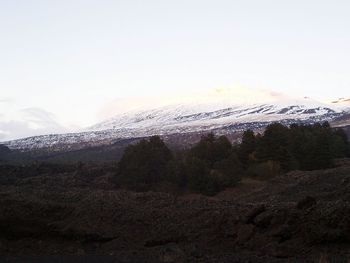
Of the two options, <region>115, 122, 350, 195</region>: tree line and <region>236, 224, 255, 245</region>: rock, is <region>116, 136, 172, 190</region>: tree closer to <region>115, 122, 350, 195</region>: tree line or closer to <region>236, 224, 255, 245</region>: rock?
<region>115, 122, 350, 195</region>: tree line

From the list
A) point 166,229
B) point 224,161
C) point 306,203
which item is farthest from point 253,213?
point 224,161

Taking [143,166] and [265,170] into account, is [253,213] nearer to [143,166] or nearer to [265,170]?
[265,170]

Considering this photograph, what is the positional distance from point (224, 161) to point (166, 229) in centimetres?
2970

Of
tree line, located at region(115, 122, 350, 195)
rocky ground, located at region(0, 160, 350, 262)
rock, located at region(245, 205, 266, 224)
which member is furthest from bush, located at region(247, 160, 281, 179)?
rock, located at region(245, 205, 266, 224)

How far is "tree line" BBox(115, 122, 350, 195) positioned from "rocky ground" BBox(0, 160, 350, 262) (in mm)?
19004

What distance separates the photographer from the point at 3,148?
166375 millimetres

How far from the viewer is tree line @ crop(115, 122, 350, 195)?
5209 centimetres

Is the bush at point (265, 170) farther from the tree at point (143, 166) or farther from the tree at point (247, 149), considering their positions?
the tree at point (143, 166)

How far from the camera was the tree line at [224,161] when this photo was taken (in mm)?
52094

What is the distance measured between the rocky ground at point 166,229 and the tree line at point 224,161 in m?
19.0

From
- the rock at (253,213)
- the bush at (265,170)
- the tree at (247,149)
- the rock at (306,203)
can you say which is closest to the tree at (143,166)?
the tree at (247,149)

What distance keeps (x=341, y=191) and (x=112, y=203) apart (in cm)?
Result: 1216

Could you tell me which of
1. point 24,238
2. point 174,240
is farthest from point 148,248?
point 24,238

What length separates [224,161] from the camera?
54.4 m
